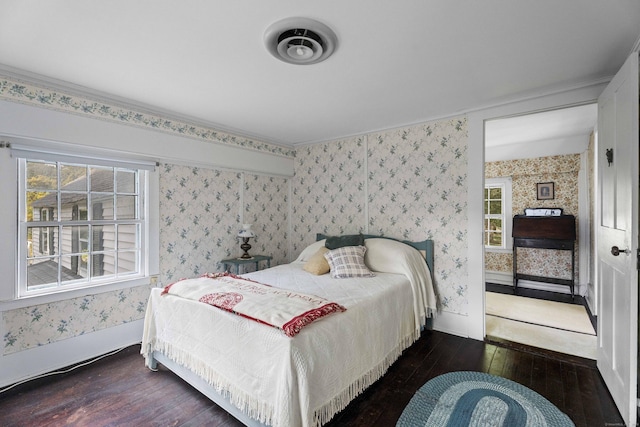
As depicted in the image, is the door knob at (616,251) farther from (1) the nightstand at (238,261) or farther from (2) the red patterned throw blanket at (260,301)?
(1) the nightstand at (238,261)

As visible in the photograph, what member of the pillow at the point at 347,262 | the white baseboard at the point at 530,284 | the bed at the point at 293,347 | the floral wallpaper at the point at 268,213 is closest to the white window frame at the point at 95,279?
the bed at the point at 293,347

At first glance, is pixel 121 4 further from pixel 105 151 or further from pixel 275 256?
pixel 275 256

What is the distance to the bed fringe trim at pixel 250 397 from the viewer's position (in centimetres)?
165

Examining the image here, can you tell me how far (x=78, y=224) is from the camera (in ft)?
8.66

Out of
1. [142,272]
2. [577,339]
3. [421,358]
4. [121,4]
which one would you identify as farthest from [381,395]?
[121,4]

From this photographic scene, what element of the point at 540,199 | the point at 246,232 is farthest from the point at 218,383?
the point at 540,199

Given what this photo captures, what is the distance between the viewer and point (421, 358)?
262 centimetres

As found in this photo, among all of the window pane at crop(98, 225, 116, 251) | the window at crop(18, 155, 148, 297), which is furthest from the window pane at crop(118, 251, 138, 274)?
the window pane at crop(98, 225, 116, 251)

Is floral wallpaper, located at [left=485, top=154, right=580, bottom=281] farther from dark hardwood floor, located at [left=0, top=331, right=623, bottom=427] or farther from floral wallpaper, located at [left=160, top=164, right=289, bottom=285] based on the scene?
floral wallpaper, located at [left=160, top=164, right=289, bottom=285]

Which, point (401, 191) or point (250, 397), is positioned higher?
point (401, 191)

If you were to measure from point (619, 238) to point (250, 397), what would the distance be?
254 cm

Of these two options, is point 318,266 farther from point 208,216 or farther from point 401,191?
point 208,216

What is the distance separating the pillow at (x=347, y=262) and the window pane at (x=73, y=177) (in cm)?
246

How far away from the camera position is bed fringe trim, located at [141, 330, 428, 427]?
5.40 feet
